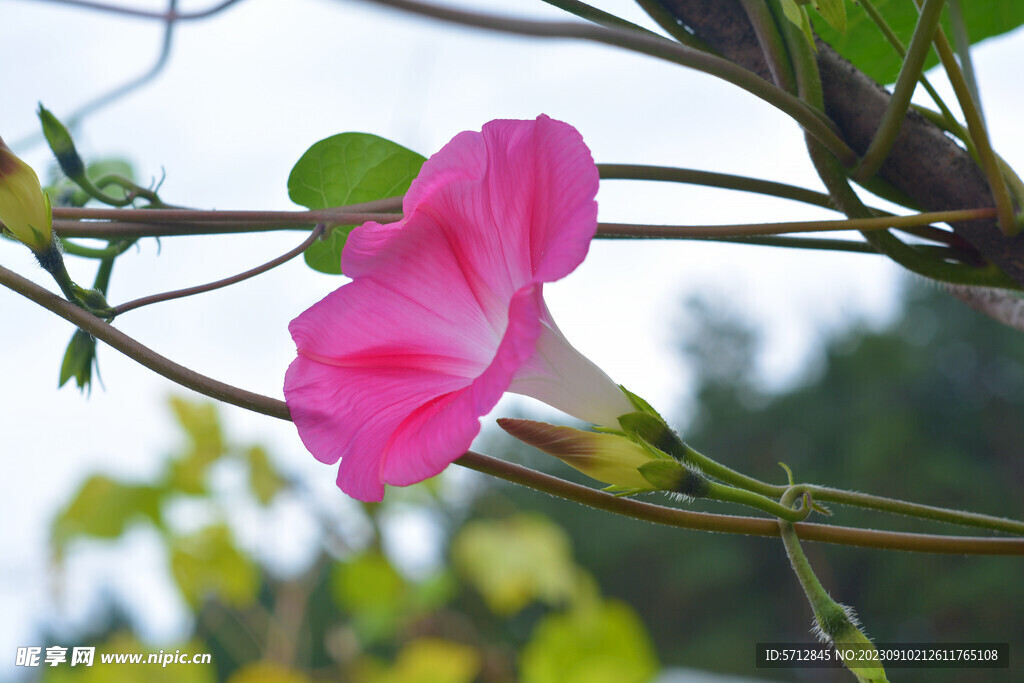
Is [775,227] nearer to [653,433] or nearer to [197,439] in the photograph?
[653,433]

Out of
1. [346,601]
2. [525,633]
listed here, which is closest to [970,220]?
[346,601]

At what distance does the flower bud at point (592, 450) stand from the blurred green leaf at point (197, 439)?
1024mm

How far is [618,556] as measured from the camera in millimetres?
11594

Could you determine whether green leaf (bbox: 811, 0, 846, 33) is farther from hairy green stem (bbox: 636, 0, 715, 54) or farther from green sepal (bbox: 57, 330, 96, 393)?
green sepal (bbox: 57, 330, 96, 393)

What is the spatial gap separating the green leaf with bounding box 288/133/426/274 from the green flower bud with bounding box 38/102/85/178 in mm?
82

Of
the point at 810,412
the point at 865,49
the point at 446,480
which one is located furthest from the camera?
the point at 810,412

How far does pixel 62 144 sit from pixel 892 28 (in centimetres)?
37

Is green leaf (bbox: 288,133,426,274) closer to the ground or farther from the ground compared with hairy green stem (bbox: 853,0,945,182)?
farther from the ground

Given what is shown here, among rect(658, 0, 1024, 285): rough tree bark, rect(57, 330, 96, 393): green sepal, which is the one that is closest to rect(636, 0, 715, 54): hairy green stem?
rect(658, 0, 1024, 285): rough tree bark

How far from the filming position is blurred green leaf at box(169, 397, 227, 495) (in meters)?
1.14

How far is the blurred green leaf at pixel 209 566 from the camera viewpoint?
3.66 feet

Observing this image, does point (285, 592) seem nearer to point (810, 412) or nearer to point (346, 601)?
point (346, 601)

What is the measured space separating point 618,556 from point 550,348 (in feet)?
38.9

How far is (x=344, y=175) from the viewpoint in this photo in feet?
1.12
